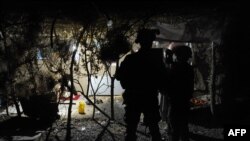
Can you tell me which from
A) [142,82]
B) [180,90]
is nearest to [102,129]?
[180,90]

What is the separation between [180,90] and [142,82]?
3.33ft

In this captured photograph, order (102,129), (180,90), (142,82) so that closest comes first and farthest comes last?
(142,82) < (180,90) < (102,129)

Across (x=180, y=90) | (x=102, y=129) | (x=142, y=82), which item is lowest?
(x=102, y=129)

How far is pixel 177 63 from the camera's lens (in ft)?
22.4

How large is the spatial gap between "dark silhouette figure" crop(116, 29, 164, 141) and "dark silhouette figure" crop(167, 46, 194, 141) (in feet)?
1.34

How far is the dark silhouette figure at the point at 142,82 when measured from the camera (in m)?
6.26

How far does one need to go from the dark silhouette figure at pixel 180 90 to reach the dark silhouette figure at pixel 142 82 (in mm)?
407

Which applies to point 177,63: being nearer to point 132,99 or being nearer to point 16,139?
point 132,99

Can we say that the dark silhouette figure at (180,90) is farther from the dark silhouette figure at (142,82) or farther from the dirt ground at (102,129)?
the dirt ground at (102,129)

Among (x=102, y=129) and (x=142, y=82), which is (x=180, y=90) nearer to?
(x=142, y=82)

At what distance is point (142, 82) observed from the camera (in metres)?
6.32

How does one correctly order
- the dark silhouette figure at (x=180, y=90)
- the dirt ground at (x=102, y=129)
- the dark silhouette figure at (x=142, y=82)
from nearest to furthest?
1. the dark silhouette figure at (x=142, y=82)
2. the dark silhouette figure at (x=180, y=90)
3. the dirt ground at (x=102, y=129)

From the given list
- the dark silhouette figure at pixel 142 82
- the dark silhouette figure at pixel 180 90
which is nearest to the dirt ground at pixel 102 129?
the dark silhouette figure at pixel 180 90

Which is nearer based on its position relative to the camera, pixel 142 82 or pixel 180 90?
pixel 142 82
